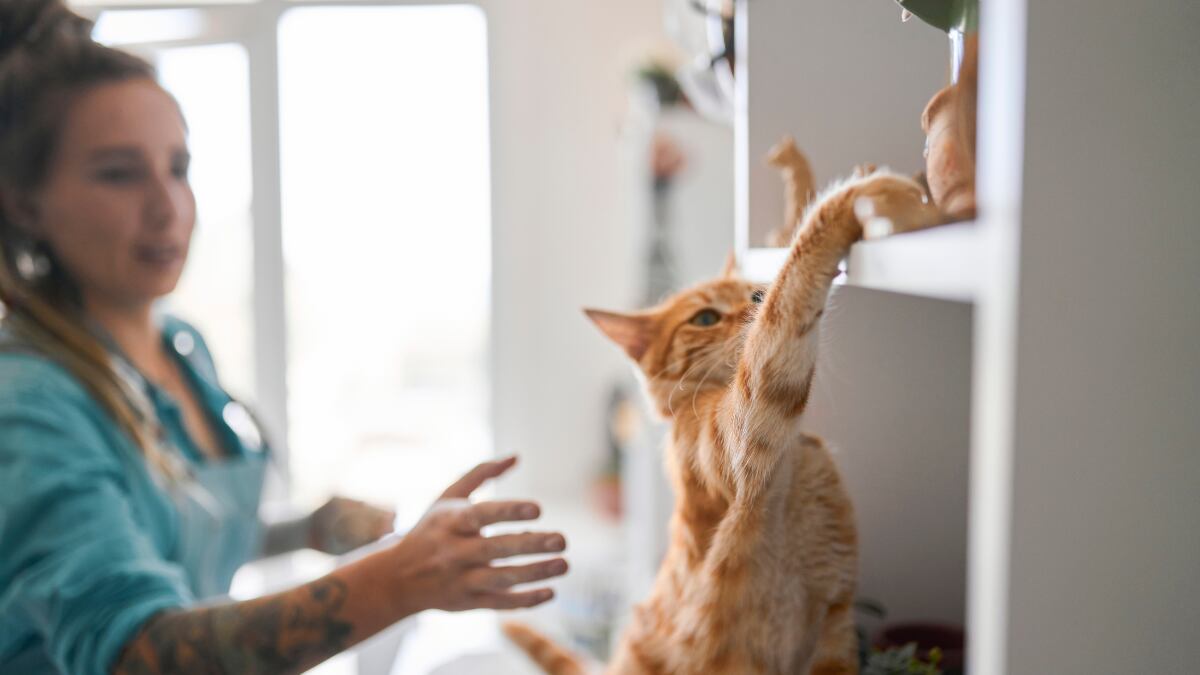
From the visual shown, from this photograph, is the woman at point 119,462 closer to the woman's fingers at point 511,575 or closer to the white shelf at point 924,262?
the woman's fingers at point 511,575

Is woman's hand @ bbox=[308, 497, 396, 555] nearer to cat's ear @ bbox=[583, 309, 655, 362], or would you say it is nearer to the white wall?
cat's ear @ bbox=[583, 309, 655, 362]

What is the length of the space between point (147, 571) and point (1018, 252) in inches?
19.1

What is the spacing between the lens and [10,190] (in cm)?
56

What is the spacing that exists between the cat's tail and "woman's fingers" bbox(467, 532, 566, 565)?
7.9 inches

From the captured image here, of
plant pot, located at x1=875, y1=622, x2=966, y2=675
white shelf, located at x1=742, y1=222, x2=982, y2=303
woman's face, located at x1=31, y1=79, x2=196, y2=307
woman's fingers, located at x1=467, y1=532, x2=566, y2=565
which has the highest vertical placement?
woman's face, located at x1=31, y1=79, x2=196, y2=307

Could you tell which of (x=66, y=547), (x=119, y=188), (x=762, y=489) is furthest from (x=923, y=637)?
(x=119, y=188)

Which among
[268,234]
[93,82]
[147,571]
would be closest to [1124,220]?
[147,571]

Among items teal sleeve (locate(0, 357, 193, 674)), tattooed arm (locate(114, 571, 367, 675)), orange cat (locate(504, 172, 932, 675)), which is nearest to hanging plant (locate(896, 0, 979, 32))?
orange cat (locate(504, 172, 932, 675))

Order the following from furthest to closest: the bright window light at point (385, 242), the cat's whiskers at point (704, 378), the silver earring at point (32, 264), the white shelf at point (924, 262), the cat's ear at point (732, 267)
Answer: the bright window light at point (385, 242)
the silver earring at point (32, 264)
the cat's ear at point (732, 267)
the cat's whiskers at point (704, 378)
the white shelf at point (924, 262)

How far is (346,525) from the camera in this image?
0.77 metres

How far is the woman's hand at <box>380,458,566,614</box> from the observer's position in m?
0.38

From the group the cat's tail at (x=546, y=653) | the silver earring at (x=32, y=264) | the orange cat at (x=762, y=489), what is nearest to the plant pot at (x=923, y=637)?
the orange cat at (x=762, y=489)

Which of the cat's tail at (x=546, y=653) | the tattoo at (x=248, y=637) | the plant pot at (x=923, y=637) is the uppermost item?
the plant pot at (x=923, y=637)

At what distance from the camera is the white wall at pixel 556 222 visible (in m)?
2.17
